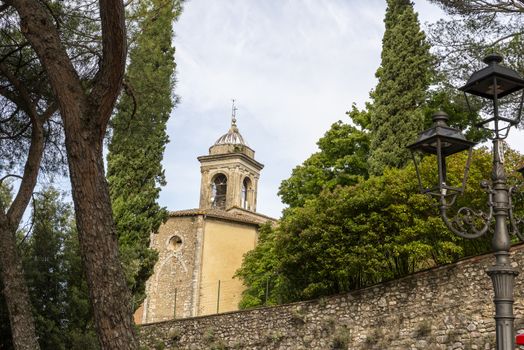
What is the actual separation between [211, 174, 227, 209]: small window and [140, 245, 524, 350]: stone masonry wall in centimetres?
2949

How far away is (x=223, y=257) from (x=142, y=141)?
1777cm

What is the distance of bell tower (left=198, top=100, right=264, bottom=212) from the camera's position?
4500cm

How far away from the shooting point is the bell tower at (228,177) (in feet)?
148

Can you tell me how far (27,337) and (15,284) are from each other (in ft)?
2.40

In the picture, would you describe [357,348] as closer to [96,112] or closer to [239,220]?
[96,112]

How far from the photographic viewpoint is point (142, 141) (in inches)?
588

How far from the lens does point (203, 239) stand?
104ft

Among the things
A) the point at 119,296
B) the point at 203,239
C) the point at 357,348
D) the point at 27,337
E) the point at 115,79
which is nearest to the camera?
the point at 119,296

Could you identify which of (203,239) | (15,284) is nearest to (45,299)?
(15,284)

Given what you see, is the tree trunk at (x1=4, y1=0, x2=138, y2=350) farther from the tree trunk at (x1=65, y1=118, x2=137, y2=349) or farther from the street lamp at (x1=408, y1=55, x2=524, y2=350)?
the street lamp at (x1=408, y1=55, x2=524, y2=350)

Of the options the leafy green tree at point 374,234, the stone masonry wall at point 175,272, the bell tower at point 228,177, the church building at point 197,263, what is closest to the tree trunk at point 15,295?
the leafy green tree at point 374,234

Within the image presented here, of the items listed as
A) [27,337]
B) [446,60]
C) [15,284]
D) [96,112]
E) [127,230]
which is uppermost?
[446,60]

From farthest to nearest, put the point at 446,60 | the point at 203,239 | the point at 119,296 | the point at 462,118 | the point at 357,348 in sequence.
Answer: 1. the point at 203,239
2. the point at 462,118
3. the point at 446,60
4. the point at 357,348
5. the point at 119,296

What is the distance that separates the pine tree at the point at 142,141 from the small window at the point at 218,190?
28.1 m
